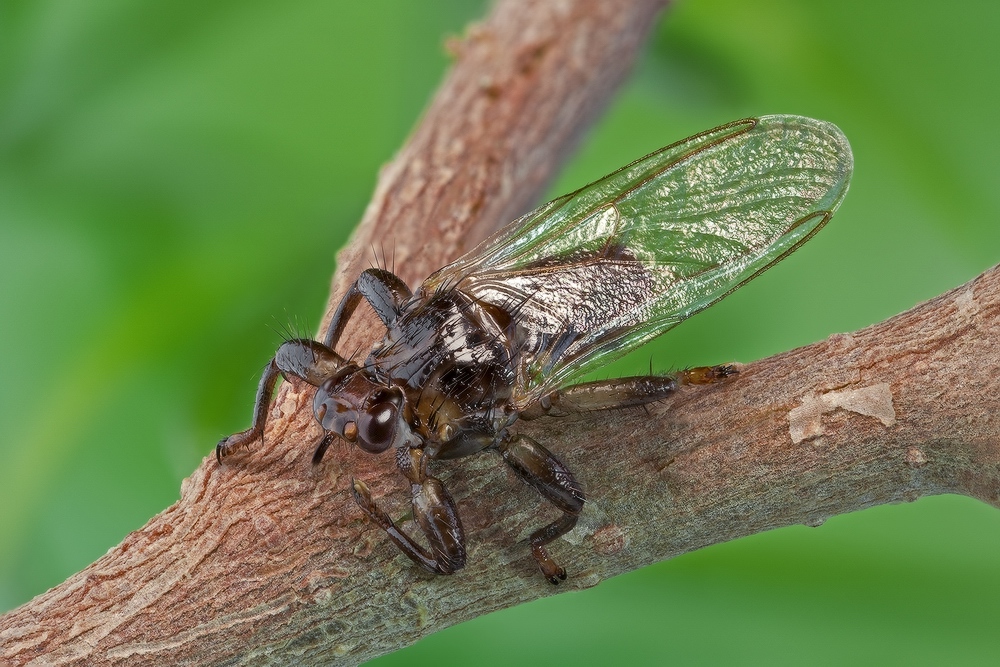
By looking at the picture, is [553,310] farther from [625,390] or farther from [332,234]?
[332,234]

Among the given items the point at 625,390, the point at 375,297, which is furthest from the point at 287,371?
the point at 625,390

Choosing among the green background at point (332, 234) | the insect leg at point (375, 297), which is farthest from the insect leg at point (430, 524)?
the green background at point (332, 234)

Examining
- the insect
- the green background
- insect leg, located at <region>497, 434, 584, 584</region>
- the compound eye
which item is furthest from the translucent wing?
the green background

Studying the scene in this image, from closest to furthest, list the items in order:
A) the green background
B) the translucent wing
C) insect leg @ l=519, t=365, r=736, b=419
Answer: insect leg @ l=519, t=365, r=736, b=419
the translucent wing
the green background

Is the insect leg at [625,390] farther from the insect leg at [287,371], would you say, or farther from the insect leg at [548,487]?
the insect leg at [287,371]

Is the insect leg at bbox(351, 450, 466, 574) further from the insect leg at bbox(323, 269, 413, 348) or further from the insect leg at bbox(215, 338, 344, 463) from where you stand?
the insect leg at bbox(323, 269, 413, 348)

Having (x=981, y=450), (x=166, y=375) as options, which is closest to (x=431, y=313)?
(x=981, y=450)
